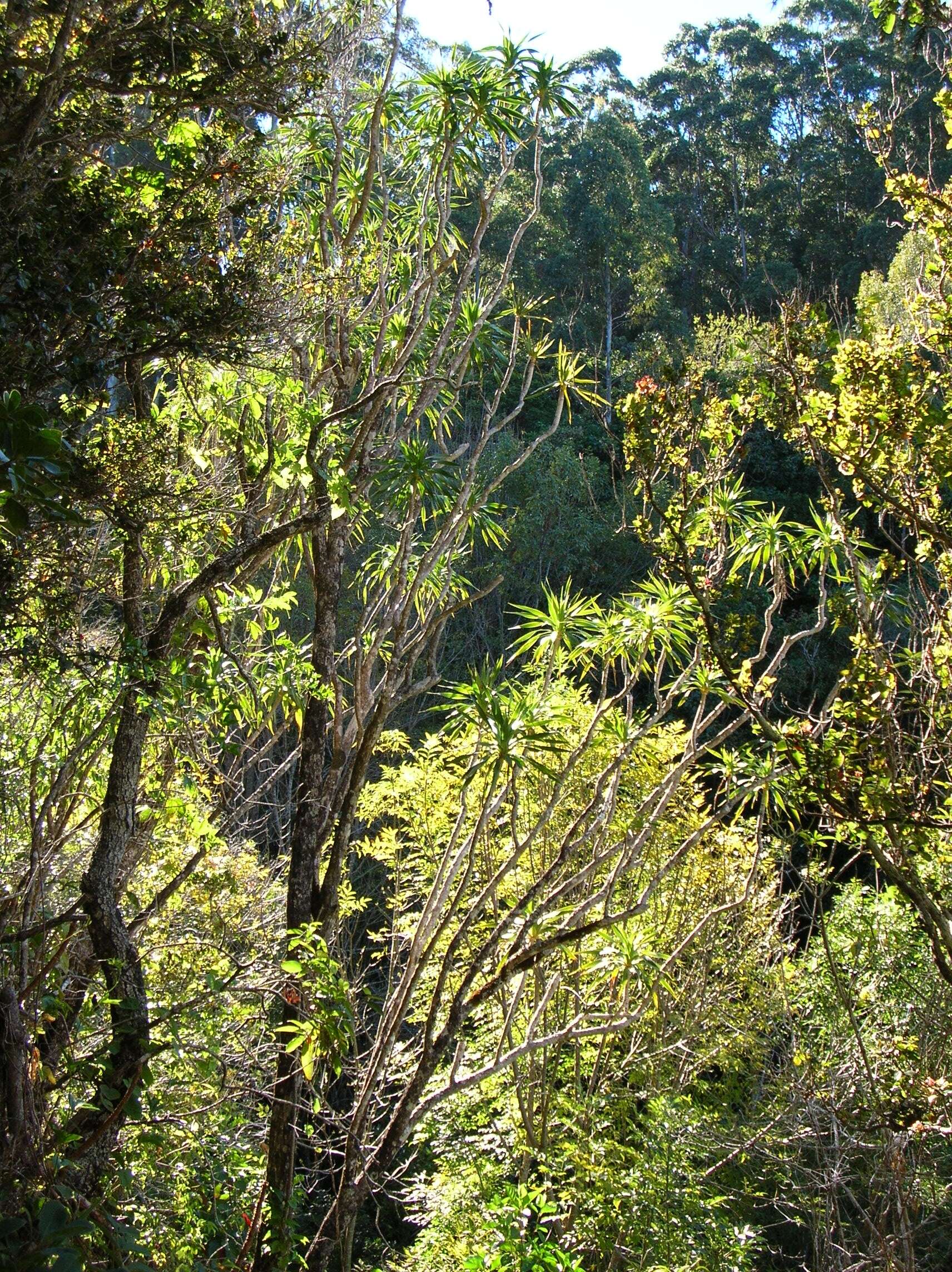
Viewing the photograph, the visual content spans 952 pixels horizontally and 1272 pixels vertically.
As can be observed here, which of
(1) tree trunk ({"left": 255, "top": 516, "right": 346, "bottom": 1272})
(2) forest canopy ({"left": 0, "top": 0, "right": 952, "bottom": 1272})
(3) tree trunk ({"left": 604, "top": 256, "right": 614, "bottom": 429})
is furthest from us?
(3) tree trunk ({"left": 604, "top": 256, "right": 614, "bottom": 429})

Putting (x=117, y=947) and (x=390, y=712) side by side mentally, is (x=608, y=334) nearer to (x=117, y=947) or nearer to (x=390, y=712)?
(x=390, y=712)

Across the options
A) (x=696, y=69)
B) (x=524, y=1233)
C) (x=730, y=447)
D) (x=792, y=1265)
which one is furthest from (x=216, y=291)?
(x=696, y=69)

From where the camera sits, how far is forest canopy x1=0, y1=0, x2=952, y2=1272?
2107 millimetres

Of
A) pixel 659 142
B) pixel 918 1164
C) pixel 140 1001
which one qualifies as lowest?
pixel 918 1164

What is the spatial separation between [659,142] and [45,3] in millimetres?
21897

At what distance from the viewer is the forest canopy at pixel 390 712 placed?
6.91 ft

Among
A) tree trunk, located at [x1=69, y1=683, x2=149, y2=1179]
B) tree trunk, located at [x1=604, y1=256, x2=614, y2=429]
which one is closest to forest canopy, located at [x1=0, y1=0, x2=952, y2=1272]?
tree trunk, located at [x1=69, y1=683, x2=149, y2=1179]

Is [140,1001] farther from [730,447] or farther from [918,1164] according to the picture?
[918,1164]

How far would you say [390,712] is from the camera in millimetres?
3400

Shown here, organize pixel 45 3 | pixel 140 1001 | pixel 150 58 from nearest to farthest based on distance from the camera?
pixel 45 3, pixel 150 58, pixel 140 1001

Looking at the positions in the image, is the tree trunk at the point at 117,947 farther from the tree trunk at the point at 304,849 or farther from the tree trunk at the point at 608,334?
the tree trunk at the point at 608,334

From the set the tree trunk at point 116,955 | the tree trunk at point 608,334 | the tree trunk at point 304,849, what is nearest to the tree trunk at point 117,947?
the tree trunk at point 116,955

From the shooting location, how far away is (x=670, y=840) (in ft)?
17.2

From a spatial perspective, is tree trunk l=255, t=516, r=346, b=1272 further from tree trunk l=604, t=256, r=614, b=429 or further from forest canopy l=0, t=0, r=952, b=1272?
tree trunk l=604, t=256, r=614, b=429
